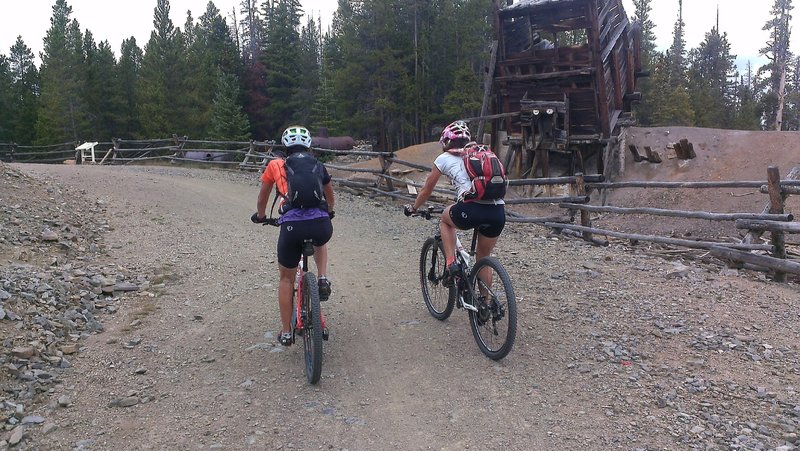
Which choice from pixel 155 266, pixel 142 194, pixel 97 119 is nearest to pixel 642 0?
pixel 97 119

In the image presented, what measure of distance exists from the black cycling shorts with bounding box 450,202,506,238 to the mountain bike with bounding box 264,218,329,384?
3.94ft

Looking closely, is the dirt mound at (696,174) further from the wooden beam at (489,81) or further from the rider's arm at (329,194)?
the rider's arm at (329,194)

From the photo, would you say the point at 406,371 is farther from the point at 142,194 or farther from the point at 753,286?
the point at 142,194

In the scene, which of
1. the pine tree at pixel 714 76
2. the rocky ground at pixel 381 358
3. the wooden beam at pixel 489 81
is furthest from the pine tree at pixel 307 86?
the rocky ground at pixel 381 358

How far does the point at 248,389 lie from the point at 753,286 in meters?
5.80

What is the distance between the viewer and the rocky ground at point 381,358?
3.57 metres

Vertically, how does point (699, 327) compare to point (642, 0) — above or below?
below

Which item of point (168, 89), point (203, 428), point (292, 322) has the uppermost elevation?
point (168, 89)

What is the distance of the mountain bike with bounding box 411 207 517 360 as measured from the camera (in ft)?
13.9

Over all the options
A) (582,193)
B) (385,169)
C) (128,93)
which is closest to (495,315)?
(582,193)

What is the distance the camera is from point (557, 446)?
3.34m

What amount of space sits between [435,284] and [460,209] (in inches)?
46.6

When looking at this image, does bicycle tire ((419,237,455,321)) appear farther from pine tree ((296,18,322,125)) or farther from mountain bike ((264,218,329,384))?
pine tree ((296,18,322,125))

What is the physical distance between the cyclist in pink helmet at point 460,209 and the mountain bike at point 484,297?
0.30 feet
